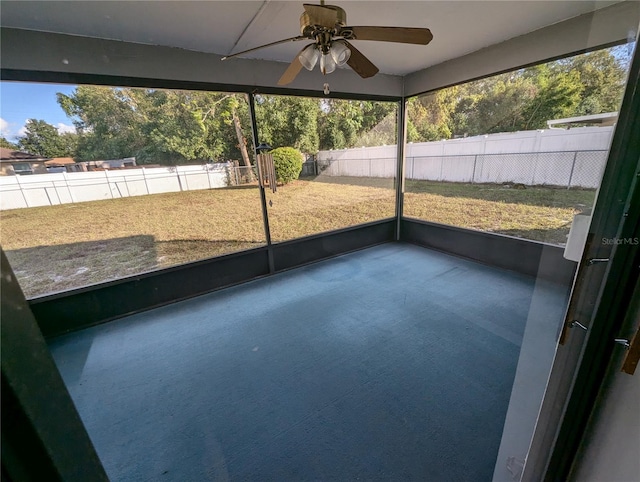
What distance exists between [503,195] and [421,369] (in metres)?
2.82

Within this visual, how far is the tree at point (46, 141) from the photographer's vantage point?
8.45ft

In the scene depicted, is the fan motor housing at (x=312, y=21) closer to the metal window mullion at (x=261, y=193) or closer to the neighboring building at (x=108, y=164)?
the metal window mullion at (x=261, y=193)

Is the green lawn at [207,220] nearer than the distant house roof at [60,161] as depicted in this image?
No

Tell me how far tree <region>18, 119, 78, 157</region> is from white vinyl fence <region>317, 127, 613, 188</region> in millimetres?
2975

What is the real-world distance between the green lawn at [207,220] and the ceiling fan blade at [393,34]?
5.88ft

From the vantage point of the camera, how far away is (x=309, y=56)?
1.76m

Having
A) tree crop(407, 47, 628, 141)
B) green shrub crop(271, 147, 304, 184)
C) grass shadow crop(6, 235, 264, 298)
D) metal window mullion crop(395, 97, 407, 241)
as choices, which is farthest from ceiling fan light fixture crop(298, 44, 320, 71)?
metal window mullion crop(395, 97, 407, 241)

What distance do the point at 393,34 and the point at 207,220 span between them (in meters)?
3.40

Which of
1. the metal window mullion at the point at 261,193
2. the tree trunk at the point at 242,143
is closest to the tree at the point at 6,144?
the tree trunk at the point at 242,143

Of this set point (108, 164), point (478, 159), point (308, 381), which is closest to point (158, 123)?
point (108, 164)

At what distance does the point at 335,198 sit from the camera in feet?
15.5

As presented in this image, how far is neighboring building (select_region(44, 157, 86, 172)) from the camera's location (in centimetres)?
278

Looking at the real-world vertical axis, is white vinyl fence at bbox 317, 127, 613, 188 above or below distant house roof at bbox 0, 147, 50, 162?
below

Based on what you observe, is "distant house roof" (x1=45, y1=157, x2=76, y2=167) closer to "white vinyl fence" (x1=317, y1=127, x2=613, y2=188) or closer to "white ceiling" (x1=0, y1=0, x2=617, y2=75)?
"white ceiling" (x1=0, y1=0, x2=617, y2=75)
